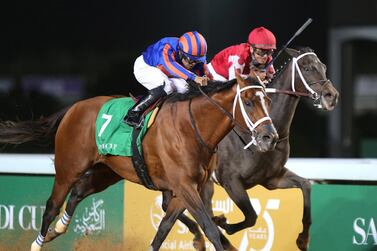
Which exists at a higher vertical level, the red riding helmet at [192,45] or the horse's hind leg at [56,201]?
the red riding helmet at [192,45]

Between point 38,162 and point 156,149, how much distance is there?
5.34 feet

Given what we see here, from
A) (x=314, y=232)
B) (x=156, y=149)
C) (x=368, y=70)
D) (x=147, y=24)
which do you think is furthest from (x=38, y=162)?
(x=368, y=70)

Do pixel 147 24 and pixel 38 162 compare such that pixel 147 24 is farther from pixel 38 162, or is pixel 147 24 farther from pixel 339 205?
pixel 339 205

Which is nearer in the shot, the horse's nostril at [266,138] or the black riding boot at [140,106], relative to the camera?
the horse's nostril at [266,138]

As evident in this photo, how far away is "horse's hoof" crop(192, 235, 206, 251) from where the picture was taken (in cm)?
643

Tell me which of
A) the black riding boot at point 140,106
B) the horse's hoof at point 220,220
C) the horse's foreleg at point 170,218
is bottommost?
the horse's hoof at point 220,220

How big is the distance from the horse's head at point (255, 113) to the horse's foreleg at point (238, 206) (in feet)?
3.07

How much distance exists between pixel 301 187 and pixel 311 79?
73 cm

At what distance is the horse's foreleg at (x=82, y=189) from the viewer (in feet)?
21.4

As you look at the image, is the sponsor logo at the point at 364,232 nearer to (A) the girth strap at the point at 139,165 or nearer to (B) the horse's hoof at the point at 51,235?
(A) the girth strap at the point at 139,165

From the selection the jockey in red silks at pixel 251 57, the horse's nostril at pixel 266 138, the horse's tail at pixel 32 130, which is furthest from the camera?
the horse's tail at pixel 32 130

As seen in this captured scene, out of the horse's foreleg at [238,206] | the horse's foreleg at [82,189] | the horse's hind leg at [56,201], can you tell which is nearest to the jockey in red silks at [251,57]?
the horse's foreleg at [238,206]

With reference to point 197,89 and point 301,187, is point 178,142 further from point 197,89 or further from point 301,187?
point 301,187

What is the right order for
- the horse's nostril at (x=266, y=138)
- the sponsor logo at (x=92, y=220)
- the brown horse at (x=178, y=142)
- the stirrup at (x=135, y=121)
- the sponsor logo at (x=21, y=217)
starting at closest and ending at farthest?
the horse's nostril at (x=266, y=138) < the brown horse at (x=178, y=142) < the stirrup at (x=135, y=121) < the sponsor logo at (x=92, y=220) < the sponsor logo at (x=21, y=217)
